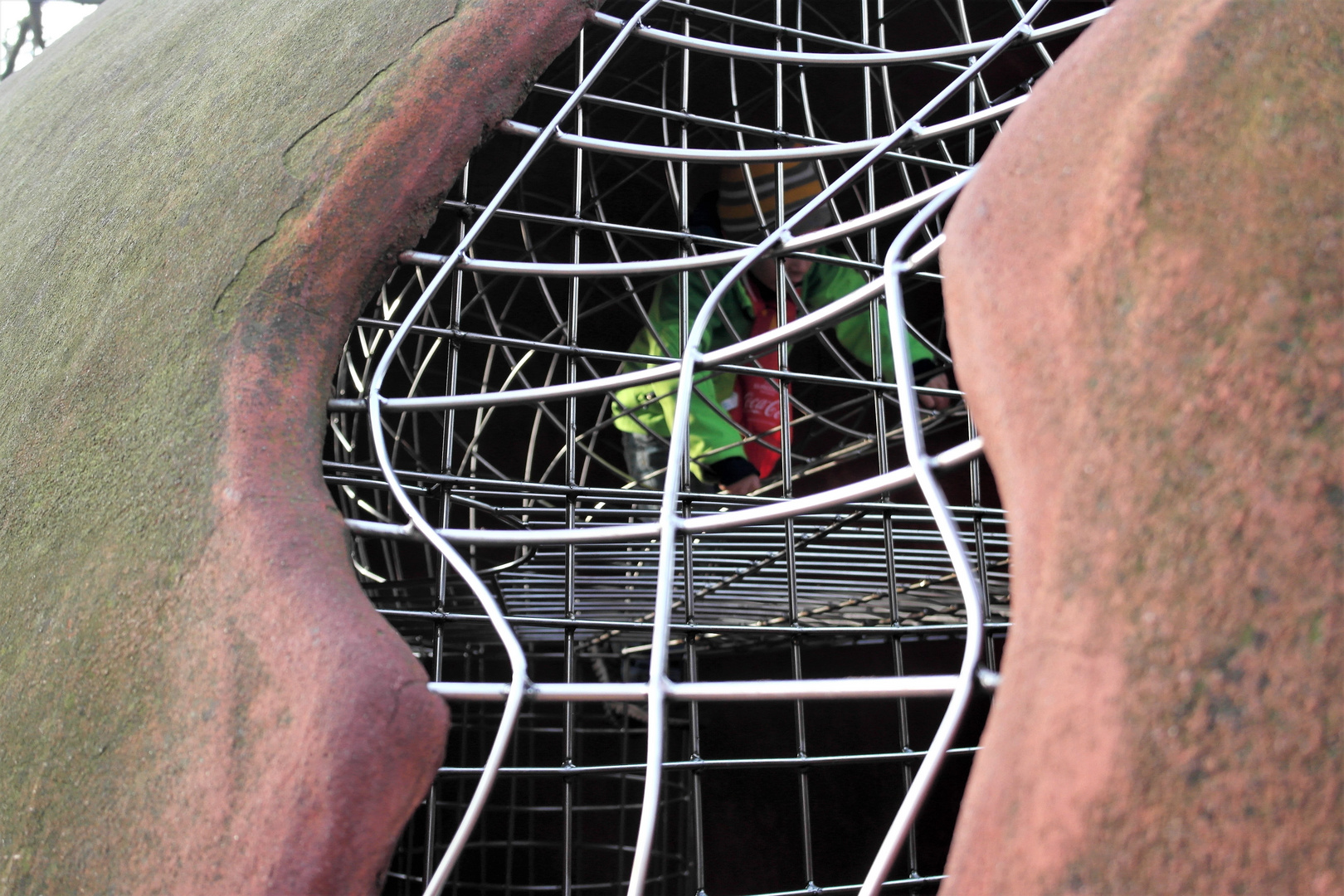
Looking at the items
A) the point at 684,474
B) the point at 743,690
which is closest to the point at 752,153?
the point at 684,474

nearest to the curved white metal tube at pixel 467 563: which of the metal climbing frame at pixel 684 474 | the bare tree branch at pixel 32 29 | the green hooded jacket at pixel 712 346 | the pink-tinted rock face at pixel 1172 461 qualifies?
the metal climbing frame at pixel 684 474

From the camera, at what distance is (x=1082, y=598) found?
0.39 meters

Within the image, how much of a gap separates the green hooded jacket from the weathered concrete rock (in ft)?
2.58

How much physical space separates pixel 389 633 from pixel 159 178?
1.86 feet

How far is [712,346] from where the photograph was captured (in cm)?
207

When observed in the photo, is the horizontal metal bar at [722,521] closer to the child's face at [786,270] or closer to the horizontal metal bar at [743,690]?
the horizontal metal bar at [743,690]

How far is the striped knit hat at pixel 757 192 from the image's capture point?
1916mm

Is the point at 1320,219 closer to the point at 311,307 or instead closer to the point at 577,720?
the point at 311,307

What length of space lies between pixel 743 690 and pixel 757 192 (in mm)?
1529

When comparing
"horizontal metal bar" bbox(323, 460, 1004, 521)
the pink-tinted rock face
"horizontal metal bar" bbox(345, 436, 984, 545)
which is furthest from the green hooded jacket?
the pink-tinted rock face

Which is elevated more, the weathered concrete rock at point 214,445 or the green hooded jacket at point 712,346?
the weathered concrete rock at point 214,445

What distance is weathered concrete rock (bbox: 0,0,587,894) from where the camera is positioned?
56 cm

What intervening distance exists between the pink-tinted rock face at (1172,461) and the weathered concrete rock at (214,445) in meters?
0.33

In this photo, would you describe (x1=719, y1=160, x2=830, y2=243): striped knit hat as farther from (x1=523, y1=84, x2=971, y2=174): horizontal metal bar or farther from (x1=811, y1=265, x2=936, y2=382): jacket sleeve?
(x1=523, y1=84, x2=971, y2=174): horizontal metal bar
